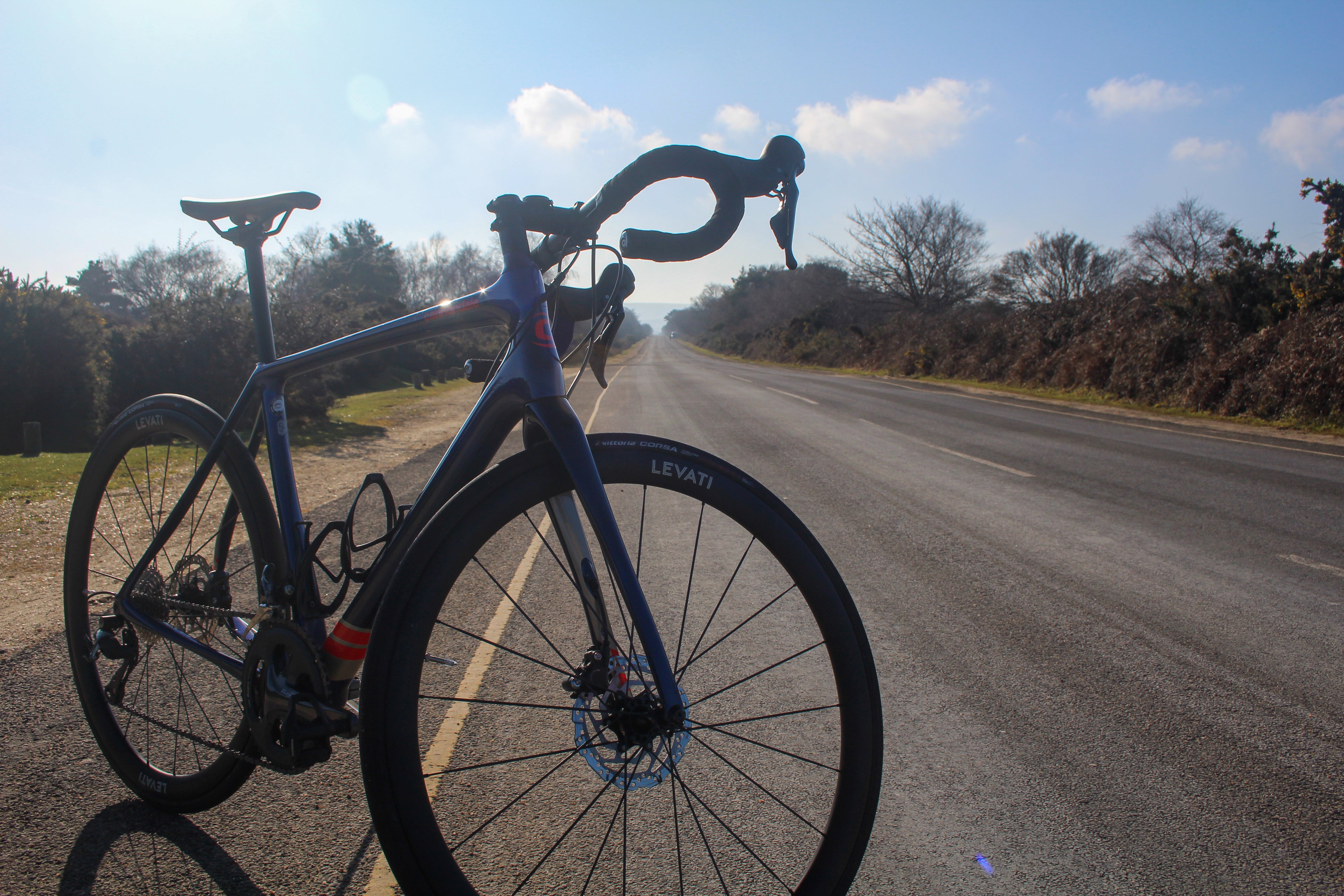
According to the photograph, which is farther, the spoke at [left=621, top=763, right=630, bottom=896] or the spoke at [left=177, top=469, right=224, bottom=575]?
the spoke at [left=177, top=469, right=224, bottom=575]

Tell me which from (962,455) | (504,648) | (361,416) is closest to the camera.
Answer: (504,648)

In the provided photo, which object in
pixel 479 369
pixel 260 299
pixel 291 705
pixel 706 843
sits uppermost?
pixel 260 299

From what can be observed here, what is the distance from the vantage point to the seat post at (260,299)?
89.7 inches

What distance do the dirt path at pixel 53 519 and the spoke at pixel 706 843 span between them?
3512mm

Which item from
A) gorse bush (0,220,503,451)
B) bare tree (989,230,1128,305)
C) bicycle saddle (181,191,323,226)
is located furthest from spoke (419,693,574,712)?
bare tree (989,230,1128,305)

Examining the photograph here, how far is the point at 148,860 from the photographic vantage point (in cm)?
209

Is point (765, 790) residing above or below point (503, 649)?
below

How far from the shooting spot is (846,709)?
153 cm

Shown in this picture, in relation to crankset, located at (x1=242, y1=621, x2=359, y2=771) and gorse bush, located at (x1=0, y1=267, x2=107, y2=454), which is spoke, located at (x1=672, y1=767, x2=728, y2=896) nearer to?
crankset, located at (x1=242, y1=621, x2=359, y2=771)

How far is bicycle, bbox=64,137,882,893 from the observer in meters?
1.51

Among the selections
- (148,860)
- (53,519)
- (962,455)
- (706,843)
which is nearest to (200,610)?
(148,860)

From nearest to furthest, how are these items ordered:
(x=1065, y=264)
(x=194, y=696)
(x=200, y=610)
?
(x=200, y=610) → (x=194, y=696) → (x=1065, y=264)

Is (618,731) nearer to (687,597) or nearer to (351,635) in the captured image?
(687,597)

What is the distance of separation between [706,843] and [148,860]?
5.09 ft
